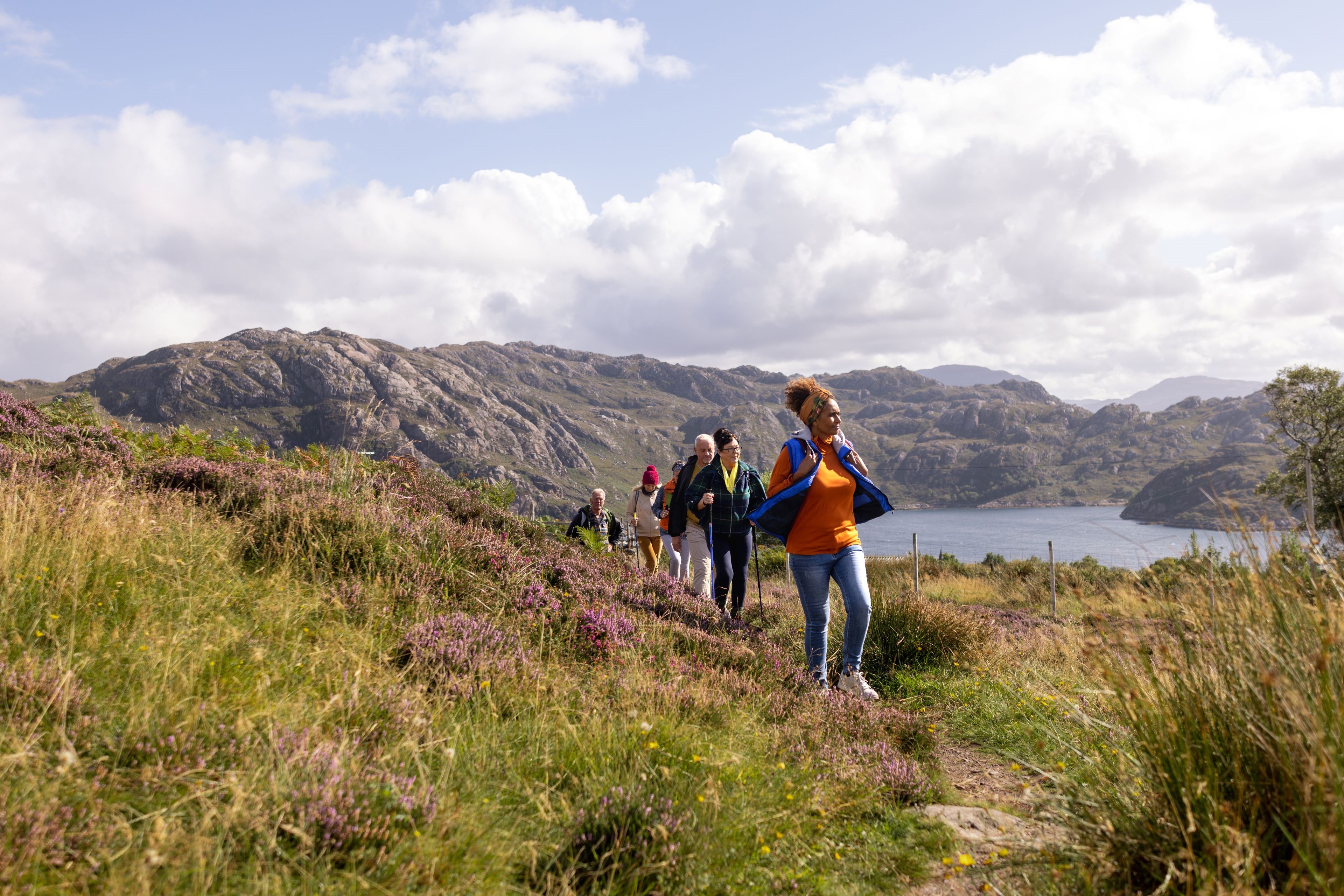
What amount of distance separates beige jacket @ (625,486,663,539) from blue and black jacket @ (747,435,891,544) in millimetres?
4409

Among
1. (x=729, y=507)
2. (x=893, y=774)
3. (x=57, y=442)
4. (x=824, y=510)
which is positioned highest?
(x=57, y=442)

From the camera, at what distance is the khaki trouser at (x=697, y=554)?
27.7 ft

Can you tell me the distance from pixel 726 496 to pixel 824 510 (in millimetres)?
2229

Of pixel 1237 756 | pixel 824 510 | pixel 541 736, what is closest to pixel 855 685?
pixel 824 510

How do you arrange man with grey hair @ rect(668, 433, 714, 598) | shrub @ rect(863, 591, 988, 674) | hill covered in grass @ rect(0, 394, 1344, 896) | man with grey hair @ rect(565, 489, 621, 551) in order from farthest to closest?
man with grey hair @ rect(565, 489, 621, 551), man with grey hair @ rect(668, 433, 714, 598), shrub @ rect(863, 591, 988, 674), hill covered in grass @ rect(0, 394, 1344, 896)

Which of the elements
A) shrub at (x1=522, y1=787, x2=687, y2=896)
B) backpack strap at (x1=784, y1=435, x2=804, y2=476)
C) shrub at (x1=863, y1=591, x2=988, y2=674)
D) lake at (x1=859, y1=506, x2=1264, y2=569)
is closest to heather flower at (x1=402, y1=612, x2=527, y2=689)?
shrub at (x1=522, y1=787, x2=687, y2=896)

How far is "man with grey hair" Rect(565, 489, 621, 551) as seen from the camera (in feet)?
32.7

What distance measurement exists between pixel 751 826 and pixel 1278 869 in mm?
1704

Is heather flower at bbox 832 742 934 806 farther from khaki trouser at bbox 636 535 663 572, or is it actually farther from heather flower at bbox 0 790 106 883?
khaki trouser at bbox 636 535 663 572

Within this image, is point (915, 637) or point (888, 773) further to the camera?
point (915, 637)

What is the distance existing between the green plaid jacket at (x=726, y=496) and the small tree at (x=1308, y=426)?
42902 millimetres

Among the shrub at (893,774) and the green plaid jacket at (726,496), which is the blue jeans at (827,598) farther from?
the green plaid jacket at (726,496)

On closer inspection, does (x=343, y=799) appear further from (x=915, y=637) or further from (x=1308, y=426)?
(x=1308, y=426)

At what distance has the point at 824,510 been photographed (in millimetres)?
5402
